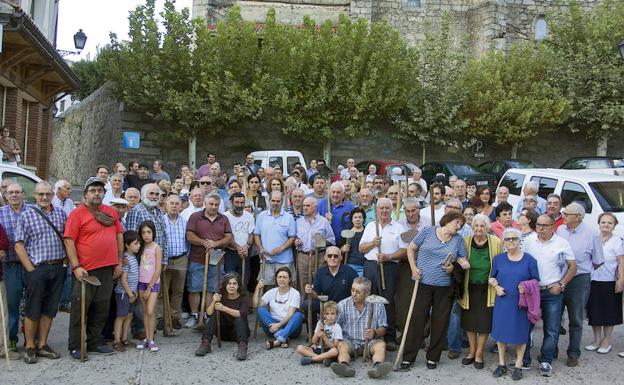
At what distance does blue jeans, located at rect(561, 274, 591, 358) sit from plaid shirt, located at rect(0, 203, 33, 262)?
535cm

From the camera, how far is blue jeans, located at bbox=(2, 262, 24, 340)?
5.93 meters

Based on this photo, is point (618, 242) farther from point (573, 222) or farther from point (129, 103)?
point (129, 103)

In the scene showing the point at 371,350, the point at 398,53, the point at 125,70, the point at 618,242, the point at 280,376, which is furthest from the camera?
the point at 398,53

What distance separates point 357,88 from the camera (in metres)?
19.0

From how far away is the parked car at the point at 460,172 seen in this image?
1720cm

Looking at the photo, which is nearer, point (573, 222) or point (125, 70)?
point (573, 222)

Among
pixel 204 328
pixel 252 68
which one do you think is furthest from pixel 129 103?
pixel 204 328

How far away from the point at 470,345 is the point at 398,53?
15.1 metres

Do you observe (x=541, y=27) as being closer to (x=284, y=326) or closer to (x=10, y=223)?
(x=284, y=326)

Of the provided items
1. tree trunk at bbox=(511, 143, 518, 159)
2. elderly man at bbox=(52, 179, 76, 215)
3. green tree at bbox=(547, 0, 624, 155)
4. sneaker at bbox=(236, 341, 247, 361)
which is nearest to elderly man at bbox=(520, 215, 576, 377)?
sneaker at bbox=(236, 341, 247, 361)

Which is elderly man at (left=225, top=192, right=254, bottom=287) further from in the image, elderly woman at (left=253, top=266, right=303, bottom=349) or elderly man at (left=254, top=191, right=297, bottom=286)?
elderly woman at (left=253, top=266, right=303, bottom=349)

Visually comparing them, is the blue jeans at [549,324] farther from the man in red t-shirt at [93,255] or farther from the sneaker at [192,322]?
the man in red t-shirt at [93,255]

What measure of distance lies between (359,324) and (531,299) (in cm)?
166

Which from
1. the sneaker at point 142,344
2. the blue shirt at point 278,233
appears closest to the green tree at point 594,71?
the blue shirt at point 278,233
